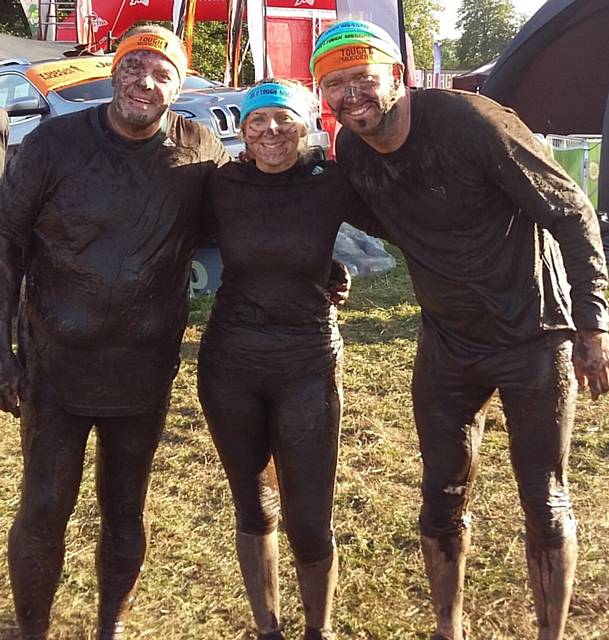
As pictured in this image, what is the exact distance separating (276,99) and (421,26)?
1809 inches

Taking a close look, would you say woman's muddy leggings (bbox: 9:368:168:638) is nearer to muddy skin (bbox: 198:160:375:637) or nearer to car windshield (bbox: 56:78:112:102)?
muddy skin (bbox: 198:160:375:637)

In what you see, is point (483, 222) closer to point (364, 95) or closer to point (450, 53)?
point (364, 95)

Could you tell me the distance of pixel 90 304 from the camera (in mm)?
2379

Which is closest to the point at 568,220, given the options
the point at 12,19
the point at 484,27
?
the point at 12,19

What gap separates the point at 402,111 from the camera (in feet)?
7.70

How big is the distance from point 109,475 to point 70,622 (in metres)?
0.83

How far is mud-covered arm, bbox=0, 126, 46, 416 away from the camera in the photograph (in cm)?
230

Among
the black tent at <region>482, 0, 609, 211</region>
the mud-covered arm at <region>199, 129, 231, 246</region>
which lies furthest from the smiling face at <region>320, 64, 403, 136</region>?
the black tent at <region>482, 0, 609, 211</region>

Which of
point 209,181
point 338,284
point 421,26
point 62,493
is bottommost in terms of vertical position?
point 62,493

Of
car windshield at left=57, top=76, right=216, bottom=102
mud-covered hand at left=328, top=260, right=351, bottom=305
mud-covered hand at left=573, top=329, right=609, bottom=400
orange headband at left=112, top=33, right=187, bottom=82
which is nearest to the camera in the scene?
mud-covered hand at left=573, top=329, right=609, bottom=400

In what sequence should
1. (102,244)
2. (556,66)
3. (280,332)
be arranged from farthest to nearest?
(556,66)
(280,332)
(102,244)

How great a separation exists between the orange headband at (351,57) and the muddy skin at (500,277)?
7.1 inches

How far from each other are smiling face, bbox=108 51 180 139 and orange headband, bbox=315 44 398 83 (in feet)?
1.50

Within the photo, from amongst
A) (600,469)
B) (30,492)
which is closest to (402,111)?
(30,492)
